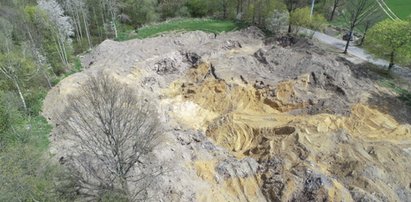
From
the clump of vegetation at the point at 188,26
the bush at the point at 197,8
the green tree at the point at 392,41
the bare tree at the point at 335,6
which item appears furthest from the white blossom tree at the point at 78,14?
the bare tree at the point at 335,6

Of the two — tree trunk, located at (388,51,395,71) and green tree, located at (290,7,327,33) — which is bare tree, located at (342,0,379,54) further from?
tree trunk, located at (388,51,395,71)

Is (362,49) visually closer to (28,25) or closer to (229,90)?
(229,90)

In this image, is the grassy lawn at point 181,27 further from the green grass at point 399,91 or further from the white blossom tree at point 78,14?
the green grass at point 399,91

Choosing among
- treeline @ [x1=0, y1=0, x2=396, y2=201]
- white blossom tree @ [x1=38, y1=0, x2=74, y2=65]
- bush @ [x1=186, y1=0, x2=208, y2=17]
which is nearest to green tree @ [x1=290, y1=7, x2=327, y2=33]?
treeline @ [x1=0, y1=0, x2=396, y2=201]

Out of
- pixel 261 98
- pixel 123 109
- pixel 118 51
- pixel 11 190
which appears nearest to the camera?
pixel 11 190

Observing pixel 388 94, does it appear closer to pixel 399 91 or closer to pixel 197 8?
pixel 399 91

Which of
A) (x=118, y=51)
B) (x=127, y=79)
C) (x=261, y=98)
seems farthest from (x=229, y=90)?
(x=118, y=51)
